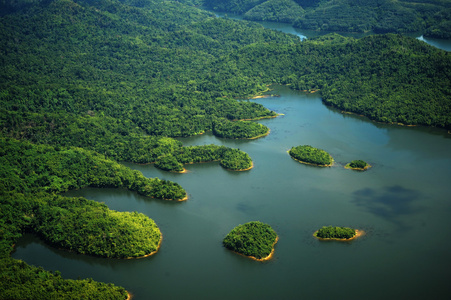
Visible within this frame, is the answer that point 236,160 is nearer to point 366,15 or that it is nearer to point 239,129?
point 239,129

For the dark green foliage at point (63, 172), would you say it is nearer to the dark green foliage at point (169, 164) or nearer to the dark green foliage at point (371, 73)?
the dark green foliage at point (169, 164)

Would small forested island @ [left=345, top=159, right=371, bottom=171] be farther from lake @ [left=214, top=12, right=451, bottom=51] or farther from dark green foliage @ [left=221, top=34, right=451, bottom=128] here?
lake @ [left=214, top=12, right=451, bottom=51]

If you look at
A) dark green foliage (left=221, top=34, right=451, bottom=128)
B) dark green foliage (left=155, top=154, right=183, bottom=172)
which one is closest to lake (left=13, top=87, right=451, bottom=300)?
dark green foliage (left=155, top=154, right=183, bottom=172)

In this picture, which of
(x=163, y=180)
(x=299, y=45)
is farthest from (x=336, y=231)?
(x=299, y=45)

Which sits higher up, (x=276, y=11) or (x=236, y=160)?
(x=276, y=11)

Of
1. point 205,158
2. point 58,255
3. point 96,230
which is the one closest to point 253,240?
point 96,230

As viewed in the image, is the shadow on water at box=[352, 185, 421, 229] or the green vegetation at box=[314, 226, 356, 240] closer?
the green vegetation at box=[314, 226, 356, 240]
